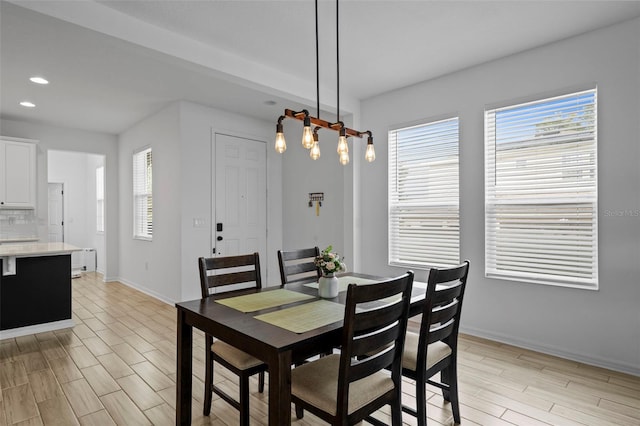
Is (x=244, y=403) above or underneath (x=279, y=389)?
underneath

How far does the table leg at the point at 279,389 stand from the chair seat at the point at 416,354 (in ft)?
2.37

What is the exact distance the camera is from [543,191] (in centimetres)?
324

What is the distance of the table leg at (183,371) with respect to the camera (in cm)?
202

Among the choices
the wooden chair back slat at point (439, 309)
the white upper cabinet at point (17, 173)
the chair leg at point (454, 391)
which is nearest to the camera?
the wooden chair back slat at point (439, 309)

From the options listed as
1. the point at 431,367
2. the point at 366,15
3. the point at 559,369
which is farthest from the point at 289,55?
the point at 559,369

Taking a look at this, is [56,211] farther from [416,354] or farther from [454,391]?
[454,391]

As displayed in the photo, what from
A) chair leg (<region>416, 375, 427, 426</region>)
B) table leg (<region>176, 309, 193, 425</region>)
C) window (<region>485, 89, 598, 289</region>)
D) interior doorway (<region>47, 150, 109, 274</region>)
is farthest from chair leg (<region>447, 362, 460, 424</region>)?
interior doorway (<region>47, 150, 109, 274</region>)

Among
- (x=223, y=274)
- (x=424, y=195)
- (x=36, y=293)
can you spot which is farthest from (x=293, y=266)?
(x=36, y=293)

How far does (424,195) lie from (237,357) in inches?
110

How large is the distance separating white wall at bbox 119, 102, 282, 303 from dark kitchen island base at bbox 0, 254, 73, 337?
1183mm

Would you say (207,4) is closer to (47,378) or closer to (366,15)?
(366,15)

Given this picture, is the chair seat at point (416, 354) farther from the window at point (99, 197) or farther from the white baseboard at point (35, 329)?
the window at point (99, 197)

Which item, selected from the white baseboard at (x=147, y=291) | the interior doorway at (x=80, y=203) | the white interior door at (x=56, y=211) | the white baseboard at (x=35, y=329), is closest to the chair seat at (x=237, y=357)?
the white baseboard at (x=35, y=329)

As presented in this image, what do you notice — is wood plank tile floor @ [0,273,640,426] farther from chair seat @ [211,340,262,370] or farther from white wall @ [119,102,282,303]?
white wall @ [119,102,282,303]
